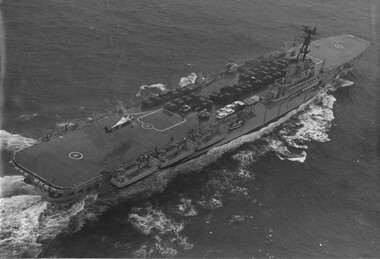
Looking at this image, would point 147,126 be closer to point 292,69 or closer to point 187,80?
point 187,80

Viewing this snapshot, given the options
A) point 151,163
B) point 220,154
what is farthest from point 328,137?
point 151,163

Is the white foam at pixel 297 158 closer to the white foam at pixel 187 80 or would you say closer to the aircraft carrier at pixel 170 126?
the aircraft carrier at pixel 170 126

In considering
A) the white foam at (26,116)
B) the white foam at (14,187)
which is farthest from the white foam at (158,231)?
the white foam at (26,116)

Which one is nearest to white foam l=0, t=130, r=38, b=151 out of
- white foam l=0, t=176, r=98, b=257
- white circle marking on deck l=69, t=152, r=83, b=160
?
white foam l=0, t=176, r=98, b=257

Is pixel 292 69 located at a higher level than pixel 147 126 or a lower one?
higher

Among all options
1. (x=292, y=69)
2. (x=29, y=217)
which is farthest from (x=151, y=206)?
(x=292, y=69)

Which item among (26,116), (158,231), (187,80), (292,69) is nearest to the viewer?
(158,231)

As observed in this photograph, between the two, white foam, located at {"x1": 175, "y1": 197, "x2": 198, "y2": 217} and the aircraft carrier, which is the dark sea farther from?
the aircraft carrier
